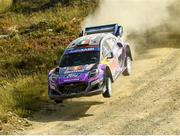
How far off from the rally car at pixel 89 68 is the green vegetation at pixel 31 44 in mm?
1667

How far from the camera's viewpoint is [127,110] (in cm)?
1598

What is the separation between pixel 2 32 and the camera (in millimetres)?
36156

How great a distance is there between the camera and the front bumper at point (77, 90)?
16062 millimetres

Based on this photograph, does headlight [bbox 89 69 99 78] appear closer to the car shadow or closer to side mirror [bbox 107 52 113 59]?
the car shadow

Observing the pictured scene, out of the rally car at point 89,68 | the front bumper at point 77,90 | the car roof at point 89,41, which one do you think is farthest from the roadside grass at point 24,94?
the car roof at point 89,41

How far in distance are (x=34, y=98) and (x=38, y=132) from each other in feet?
12.3

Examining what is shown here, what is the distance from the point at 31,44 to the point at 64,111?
12.8m

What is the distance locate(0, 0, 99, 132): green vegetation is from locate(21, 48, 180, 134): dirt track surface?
1.22m

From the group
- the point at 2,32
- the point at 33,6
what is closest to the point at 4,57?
the point at 2,32

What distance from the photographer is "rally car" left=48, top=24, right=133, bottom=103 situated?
53.0ft

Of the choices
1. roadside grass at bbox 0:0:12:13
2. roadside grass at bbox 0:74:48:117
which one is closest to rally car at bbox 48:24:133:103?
roadside grass at bbox 0:74:48:117

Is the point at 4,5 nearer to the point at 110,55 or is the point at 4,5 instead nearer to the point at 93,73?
the point at 110,55

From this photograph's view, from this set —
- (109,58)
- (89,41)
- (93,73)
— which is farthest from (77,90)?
(89,41)

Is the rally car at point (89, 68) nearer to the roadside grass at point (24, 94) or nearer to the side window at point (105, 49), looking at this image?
the side window at point (105, 49)
